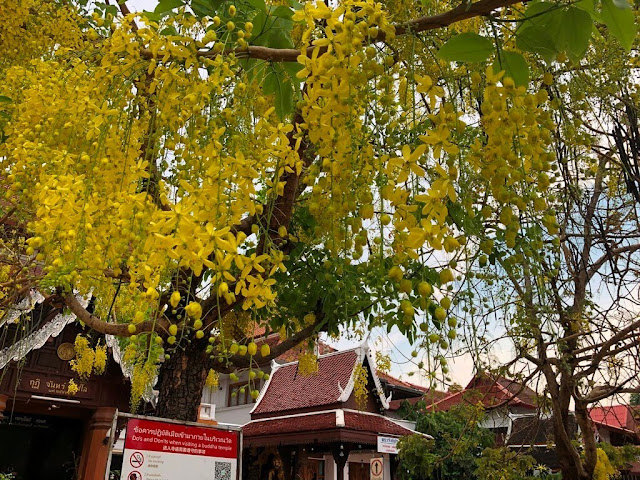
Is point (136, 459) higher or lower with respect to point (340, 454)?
lower

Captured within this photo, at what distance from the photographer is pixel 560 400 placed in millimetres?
3643

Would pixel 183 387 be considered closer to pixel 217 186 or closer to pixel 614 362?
pixel 217 186

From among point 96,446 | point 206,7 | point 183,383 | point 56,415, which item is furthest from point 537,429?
point 56,415

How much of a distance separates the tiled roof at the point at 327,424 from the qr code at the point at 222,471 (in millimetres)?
7348

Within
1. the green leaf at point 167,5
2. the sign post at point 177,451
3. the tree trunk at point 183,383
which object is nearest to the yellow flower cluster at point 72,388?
the tree trunk at point 183,383

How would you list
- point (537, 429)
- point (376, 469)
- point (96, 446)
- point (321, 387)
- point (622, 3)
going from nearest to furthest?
point (622, 3)
point (537, 429)
point (376, 469)
point (96, 446)
point (321, 387)

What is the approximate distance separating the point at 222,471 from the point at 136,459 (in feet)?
1.52

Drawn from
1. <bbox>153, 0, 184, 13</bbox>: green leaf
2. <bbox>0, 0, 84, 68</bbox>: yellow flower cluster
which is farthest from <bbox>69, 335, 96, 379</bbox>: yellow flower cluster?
<bbox>153, 0, 184, 13</bbox>: green leaf

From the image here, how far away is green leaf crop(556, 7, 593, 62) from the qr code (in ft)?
8.00

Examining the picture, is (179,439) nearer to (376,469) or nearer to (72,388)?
(376,469)

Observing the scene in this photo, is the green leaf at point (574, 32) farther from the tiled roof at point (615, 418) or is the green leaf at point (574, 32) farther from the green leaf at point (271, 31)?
the tiled roof at point (615, 418)

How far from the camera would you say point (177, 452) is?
2635mm

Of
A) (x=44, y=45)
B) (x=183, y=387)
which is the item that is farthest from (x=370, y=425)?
(x=44, y=45)

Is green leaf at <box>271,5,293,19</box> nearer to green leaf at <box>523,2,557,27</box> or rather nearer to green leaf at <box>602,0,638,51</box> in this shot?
green leaf at <box>523,2,557,27</box>
